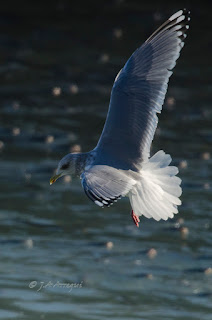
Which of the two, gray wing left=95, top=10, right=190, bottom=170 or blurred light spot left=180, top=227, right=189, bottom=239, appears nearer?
gray wing left=95, top=10, right=190, bottom=170

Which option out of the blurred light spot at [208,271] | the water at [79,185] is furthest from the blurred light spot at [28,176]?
the blurred light spot at [208,271]

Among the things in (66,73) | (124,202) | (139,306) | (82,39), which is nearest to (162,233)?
(124,202)

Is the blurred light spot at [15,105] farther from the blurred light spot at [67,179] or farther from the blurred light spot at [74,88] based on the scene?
the blurred light spot at [67,179]

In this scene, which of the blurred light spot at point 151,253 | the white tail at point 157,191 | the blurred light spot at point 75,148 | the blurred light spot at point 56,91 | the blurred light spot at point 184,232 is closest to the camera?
the white tail at point 157,191

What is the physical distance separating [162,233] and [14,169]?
5.77 feet

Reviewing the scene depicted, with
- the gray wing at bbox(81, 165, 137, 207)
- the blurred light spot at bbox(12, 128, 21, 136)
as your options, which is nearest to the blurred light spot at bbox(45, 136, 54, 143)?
the blurred light spot at bbox(12, 128, 21, 136)

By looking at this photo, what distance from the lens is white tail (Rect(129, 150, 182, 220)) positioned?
5062 millimetres

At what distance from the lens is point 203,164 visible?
830 cm

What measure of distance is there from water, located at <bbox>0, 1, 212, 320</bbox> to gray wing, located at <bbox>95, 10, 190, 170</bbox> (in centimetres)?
108

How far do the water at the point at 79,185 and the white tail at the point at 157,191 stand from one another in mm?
959

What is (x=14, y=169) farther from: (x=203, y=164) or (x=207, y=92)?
(x=207, y=92)

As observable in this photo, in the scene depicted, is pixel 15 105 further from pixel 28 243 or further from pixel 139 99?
pixel 139 99

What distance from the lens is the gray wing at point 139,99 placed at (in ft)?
18.0

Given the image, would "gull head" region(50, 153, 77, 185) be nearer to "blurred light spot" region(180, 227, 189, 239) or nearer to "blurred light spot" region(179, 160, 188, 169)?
"blurred light spot" region(180, 227, 189, 239)
